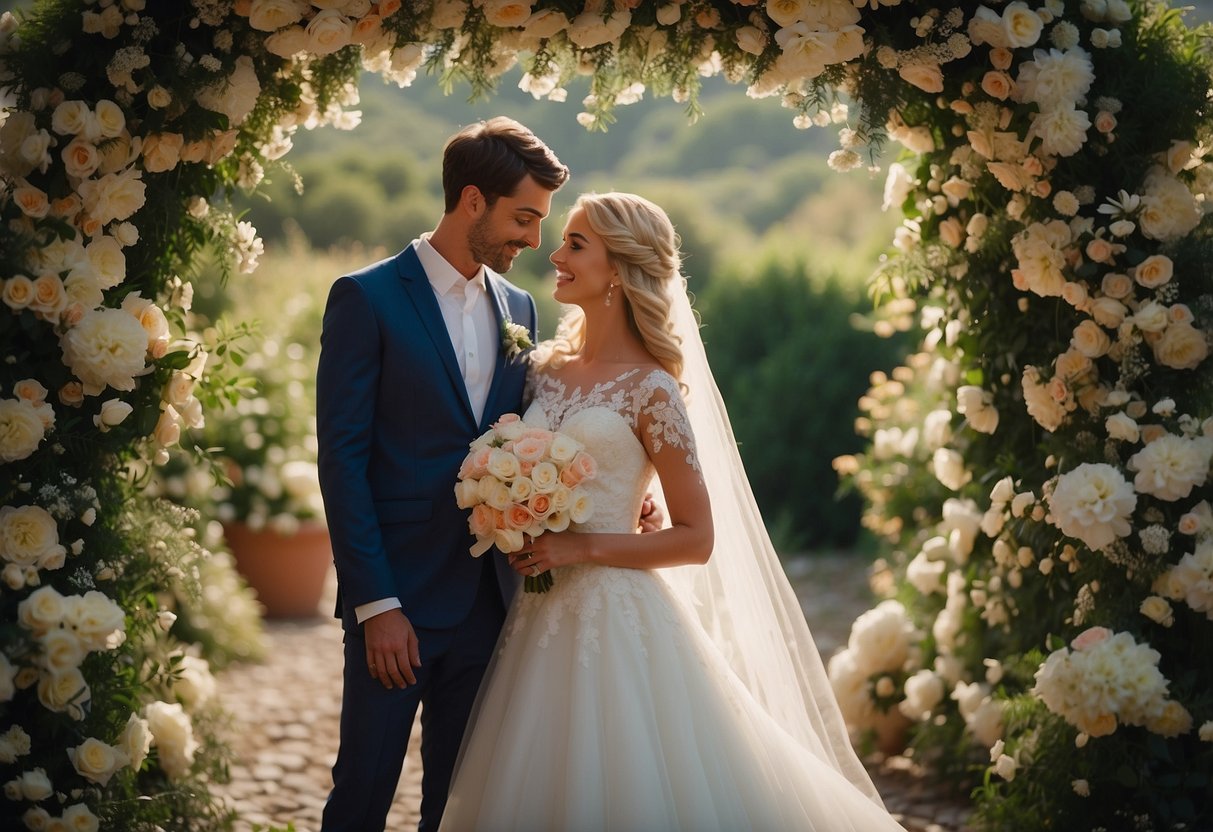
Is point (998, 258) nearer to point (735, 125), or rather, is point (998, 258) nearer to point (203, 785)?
point (203, 785)

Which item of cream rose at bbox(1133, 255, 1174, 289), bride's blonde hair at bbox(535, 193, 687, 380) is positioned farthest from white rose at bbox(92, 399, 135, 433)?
cream rose at bbox(1133, 255, 1174, 289)

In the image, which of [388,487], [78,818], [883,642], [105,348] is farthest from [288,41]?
[883,642]

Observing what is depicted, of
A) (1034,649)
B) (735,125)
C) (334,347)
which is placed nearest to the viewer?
(334,347)

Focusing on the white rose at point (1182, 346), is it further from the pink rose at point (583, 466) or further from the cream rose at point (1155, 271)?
the pink rose at point (583, 466)

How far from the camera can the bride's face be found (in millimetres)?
3465

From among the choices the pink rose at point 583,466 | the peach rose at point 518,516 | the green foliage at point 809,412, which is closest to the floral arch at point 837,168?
the peach rose at point 518,516

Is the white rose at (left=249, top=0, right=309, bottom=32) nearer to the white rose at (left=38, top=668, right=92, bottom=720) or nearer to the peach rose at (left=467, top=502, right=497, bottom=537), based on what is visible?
the peach rose at (left=467, top=502, right=497, bottom=537)

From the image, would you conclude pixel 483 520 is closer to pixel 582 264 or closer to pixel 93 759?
pixel 582 264

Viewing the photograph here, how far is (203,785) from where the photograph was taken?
421cm

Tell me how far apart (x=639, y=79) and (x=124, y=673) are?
2425mm

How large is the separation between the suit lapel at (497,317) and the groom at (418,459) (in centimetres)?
1

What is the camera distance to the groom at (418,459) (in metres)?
3.23

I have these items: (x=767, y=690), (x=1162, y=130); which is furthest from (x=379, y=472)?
(x=1162, y=130)

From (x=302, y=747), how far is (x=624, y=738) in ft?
9.52
